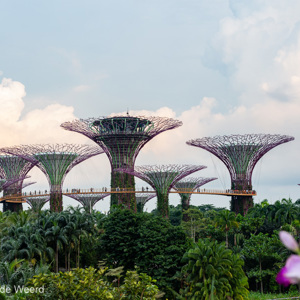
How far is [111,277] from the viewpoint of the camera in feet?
102

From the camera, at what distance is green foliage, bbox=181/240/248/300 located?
78.4 feet

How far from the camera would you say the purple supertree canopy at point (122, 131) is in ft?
179

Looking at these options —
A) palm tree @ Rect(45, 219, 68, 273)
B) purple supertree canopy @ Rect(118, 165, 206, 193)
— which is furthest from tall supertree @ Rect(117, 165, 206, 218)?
palm tree @ Rect(45, 219, 68, 273)

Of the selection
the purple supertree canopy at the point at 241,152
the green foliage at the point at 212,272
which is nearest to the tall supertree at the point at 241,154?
the purple supertree canopy at the point at 241,152

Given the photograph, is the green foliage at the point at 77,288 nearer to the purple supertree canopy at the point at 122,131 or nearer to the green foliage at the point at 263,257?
the green foliage at the point at 263,257

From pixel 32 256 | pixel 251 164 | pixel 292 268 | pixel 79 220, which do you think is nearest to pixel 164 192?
pixel 251 164

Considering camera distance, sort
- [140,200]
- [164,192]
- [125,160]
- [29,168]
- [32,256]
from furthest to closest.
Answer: [140,200], [29,168], [125,160], [164,192], [32,256]

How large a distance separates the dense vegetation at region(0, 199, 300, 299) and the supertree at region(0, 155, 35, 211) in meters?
33.9

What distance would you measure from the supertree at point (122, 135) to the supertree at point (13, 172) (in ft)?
60.5

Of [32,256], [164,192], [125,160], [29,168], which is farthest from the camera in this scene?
[29,168]

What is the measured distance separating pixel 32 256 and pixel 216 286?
1323 centimetres

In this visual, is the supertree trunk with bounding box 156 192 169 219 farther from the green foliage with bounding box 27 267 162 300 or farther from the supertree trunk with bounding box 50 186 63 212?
the green foliage with bounding box 27 267 162 300

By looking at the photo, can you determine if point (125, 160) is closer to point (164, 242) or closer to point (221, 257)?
point (164, 242)

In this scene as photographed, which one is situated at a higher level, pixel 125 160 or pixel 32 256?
pixel 125 160
